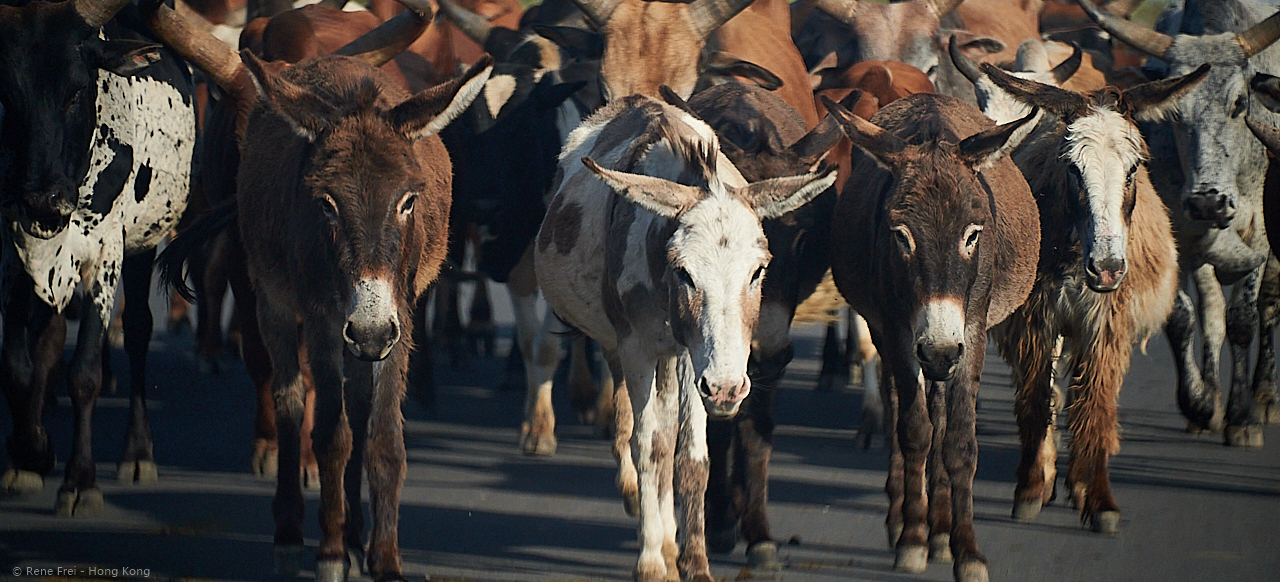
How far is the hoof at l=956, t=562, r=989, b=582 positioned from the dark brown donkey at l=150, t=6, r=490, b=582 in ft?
7.13

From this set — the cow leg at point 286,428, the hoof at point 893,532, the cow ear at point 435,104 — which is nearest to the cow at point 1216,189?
the hoof at point 893,532

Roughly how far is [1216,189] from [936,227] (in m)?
2.97

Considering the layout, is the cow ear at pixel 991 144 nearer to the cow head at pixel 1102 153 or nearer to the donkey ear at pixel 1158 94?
the cow head at pixel 1102 153

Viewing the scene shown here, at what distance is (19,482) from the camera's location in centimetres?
741

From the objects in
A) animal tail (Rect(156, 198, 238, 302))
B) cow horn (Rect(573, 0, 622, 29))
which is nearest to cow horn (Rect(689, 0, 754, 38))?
cow horn (Rect(573, 0, 622, 29))

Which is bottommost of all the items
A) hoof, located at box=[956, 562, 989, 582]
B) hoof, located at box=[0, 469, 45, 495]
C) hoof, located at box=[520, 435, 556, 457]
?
hoof, located at box=[520, 435, 556, 457]

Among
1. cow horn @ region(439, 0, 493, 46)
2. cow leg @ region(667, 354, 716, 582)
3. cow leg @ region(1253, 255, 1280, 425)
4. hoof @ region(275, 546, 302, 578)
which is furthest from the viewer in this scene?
cow horn @ region(439, 0, 493, 46)

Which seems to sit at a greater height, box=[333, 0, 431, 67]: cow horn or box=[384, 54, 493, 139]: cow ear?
box=[384, 54, 493, 139]: cow ear

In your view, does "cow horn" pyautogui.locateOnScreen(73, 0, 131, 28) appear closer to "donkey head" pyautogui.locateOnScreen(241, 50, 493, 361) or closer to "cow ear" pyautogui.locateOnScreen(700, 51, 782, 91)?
"donkey head" pyautogui.locateOnScreen(241, 50, 493, 361)

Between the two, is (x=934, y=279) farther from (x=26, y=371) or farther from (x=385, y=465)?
(x=26, y=371)

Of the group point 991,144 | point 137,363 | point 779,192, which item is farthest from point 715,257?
point 137,363

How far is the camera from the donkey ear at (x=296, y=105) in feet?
19.4

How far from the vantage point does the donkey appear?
17.8ft

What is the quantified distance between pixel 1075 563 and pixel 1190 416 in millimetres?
2955
